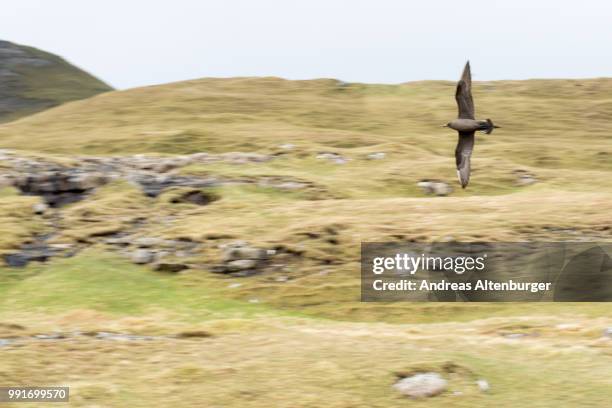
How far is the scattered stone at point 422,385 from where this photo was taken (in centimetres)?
1412

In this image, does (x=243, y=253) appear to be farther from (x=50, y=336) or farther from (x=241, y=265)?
(x=50, y=336)

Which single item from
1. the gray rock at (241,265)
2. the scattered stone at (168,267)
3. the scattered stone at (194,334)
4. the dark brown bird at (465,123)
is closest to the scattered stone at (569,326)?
the dark brown bird at (465,123)

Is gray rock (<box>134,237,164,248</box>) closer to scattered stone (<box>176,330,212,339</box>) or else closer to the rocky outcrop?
the rocky outcrop

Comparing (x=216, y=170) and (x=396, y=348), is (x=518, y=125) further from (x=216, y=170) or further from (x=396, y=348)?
(x=396, y=348)

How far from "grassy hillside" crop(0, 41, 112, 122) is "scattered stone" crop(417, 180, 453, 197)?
301 feet

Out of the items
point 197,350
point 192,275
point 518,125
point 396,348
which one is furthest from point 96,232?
point 518,125

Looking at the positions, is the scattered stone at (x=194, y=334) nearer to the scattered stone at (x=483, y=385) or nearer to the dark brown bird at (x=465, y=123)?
the scattered stone at (x=483, y=385)

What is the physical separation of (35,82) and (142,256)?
115 metres

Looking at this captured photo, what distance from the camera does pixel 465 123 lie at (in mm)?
27281

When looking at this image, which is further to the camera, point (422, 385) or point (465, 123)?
point (465, 123)

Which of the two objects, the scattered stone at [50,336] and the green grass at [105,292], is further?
the green grass at [105,292]

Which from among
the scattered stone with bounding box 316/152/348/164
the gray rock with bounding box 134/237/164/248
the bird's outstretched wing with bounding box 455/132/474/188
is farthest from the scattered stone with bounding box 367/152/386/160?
the bird's outstretched wing with bounding box 455/132/474/188

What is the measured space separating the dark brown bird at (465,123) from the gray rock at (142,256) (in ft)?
38.4

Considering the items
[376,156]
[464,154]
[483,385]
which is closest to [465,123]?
[464,154]
